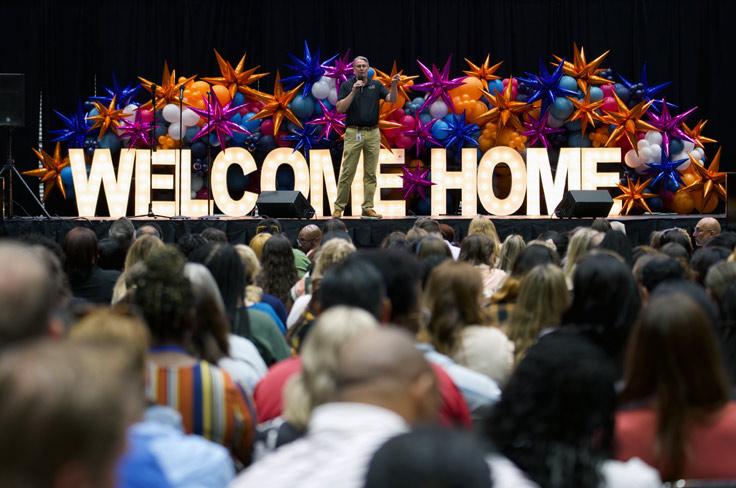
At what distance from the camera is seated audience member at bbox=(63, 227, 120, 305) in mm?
5707

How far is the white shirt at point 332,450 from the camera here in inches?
72.5

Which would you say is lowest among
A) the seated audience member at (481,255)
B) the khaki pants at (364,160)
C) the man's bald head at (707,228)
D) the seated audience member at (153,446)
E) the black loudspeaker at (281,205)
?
the seated audience member at (153,446)

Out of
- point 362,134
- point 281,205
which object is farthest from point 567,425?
point 362,134

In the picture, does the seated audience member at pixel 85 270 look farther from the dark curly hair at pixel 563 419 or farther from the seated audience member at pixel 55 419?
the seated audience member at pixel 55 419

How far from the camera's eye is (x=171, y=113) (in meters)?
12.8

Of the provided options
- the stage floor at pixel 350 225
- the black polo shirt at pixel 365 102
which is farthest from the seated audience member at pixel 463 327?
the black polo shirt at pixel 365 102

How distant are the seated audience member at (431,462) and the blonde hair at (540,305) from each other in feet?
7.50

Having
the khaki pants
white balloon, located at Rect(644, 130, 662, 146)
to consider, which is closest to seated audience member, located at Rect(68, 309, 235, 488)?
the khaki pants

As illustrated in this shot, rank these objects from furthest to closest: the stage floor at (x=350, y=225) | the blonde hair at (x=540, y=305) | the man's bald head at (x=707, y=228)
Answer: the stage floor at (x=350, y=225), the man's bald head at (x=707, y=228), the blonde hair at (x=540, y=305)

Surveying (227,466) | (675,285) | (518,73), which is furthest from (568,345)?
(518,73)

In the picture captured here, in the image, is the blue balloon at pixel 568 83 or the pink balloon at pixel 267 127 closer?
the blue balloon at pixel 568 83

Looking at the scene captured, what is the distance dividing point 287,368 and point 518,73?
1182 cm

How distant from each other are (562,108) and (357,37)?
10.1 ft

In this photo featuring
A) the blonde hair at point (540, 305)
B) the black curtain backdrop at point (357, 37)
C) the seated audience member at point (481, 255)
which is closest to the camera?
the blonde hair at point (540, 305)
